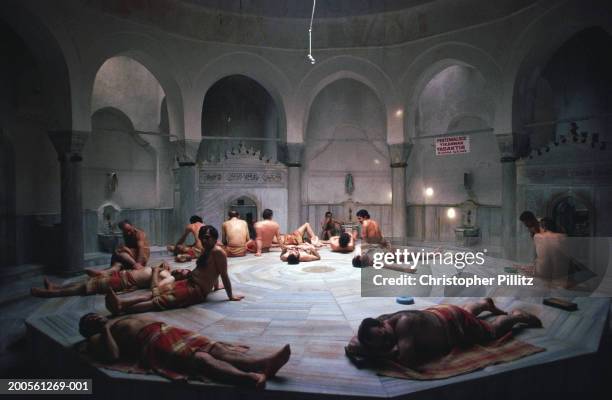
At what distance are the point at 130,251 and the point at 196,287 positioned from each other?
182cm

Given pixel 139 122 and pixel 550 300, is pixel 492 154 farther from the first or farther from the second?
pixel 139 122

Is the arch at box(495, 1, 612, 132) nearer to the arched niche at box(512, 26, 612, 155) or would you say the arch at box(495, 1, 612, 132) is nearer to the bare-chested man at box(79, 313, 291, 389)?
the arched niche at box(512, 26, 612, 155)

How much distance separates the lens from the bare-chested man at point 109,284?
6.02 m

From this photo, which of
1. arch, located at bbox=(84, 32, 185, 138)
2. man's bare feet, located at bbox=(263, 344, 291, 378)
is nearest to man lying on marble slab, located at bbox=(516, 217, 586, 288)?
man's bare feet, located at bbox=(263, 344, 291, 378)

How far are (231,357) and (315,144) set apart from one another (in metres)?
9.77

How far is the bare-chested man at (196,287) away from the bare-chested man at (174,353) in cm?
115

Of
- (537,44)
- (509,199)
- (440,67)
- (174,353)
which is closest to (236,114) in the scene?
(440,67)

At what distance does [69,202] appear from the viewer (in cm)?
758

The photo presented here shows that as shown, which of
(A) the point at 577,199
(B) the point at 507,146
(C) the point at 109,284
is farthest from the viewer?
(B) the point at 507,146

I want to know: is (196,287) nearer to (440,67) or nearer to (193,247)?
(193,247)

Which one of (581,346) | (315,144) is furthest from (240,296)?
(315,144)

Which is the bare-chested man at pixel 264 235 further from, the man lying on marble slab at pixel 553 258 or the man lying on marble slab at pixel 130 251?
the man lying on marble slab at pixel 553 258

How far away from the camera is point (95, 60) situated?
805 cm

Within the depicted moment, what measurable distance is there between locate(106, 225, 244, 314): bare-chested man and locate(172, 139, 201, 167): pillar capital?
5158 millimetres
